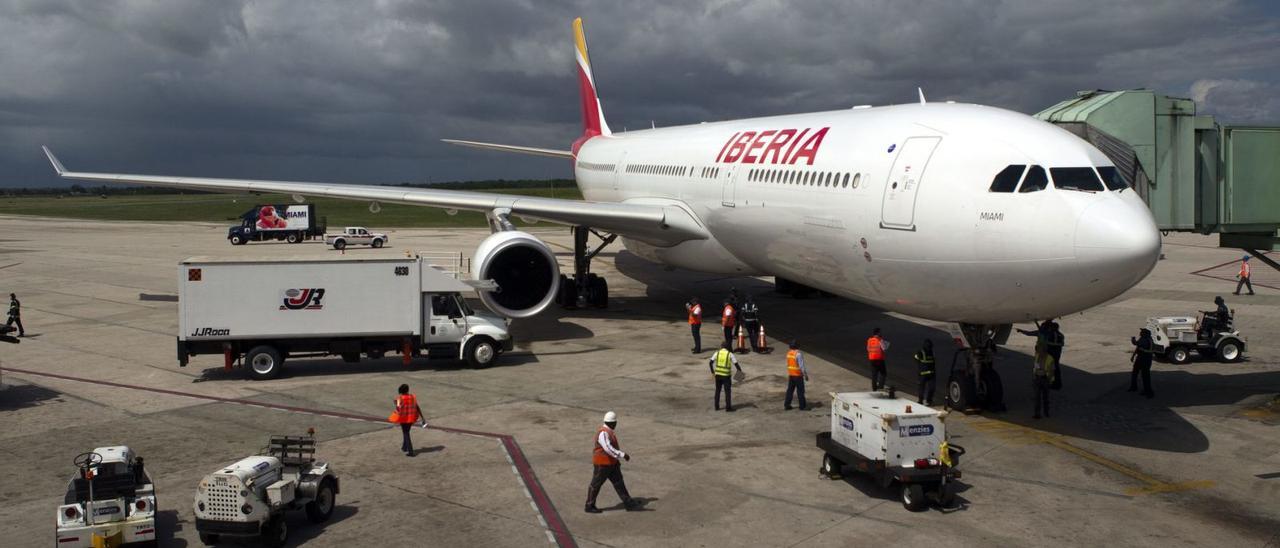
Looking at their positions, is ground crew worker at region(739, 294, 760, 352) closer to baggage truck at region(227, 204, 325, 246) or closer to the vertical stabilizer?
the vertical stabilizer

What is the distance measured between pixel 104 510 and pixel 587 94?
33065 millimetres

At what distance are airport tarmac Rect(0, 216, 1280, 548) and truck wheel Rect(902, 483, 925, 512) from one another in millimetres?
241

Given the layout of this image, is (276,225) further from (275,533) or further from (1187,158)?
(1187,158)

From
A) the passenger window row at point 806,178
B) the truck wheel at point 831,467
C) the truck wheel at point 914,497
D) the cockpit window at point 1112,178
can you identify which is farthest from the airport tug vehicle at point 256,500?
the cockpit window at point 1112,178

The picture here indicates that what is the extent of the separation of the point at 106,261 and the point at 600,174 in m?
24.3

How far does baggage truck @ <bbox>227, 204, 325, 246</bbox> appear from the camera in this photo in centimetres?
5625

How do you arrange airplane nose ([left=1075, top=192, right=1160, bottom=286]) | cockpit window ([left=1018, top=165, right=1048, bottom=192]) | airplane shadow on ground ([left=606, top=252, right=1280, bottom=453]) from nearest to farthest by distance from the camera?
airplane nose ([left=1075, top=192, right=1160, bottom=286]), cockpit window ([left=1018, top=165, right=1048, bottom=192]), airplane shadow on ground ([left=606, top=252, right=1280, bottom=453])

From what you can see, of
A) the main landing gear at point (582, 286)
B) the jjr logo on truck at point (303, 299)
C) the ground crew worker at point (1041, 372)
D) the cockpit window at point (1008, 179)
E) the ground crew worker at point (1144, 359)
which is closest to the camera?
the cockpit window at point (1008, 179)

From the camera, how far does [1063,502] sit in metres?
11.2

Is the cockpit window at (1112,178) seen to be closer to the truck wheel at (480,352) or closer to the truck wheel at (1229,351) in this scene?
the truck wheel at (1229,351)

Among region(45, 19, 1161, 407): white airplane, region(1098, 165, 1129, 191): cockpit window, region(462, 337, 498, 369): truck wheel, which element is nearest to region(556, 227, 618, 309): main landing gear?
region(45, 19, 1161, 407): white airplane

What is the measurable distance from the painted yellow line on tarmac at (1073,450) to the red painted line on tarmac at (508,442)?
6.80 meters

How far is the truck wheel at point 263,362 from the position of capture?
59.9 feet

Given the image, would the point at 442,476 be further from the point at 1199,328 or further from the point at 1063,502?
the point at 1199,328
